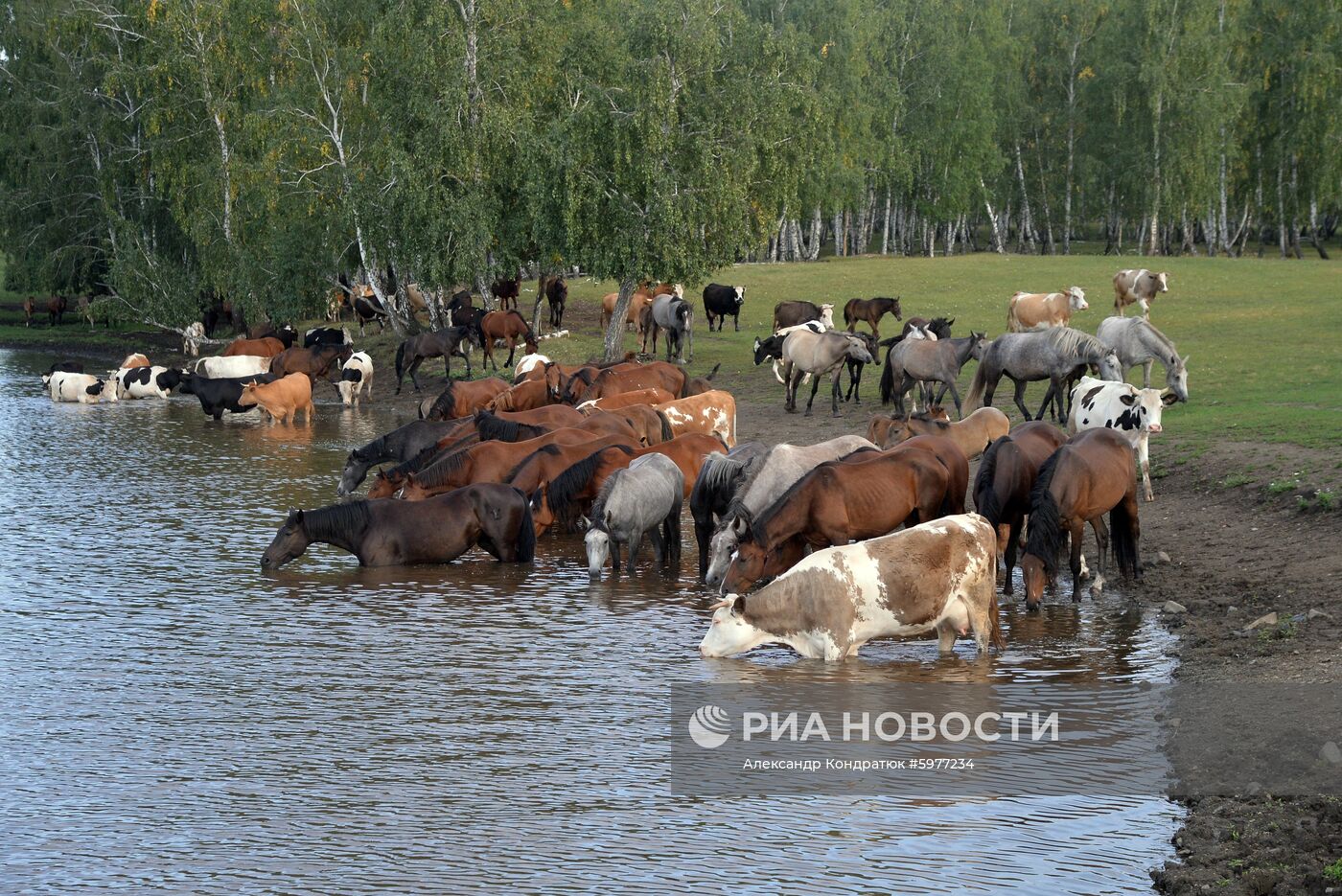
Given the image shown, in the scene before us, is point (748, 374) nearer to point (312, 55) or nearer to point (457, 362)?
point (457, 362)

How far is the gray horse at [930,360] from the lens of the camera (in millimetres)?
22938

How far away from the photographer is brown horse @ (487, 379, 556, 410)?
24609mm

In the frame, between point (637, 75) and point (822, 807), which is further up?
point (637, 75)

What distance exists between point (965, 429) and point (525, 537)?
19.1 ft

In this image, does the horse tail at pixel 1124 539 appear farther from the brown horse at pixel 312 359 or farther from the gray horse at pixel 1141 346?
the brown horse at pixel 312 359

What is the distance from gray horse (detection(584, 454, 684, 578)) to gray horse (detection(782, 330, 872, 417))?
10.1m

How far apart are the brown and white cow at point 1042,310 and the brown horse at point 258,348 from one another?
1940cm

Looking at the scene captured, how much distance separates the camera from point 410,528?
14.5 metres

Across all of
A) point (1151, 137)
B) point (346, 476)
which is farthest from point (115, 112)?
point (1151, 137)

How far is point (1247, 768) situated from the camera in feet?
25.7

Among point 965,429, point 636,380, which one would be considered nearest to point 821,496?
point 965,429

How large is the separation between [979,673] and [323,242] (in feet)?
107

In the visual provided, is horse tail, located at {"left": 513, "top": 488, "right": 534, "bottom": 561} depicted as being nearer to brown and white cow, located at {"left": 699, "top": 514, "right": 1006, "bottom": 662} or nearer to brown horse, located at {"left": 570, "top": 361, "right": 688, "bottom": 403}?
brown and white cow, located at {"left": 699, "top": 514, "right": 1006, "bottom": 662}

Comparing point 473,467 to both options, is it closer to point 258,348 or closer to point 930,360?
point 930,360
